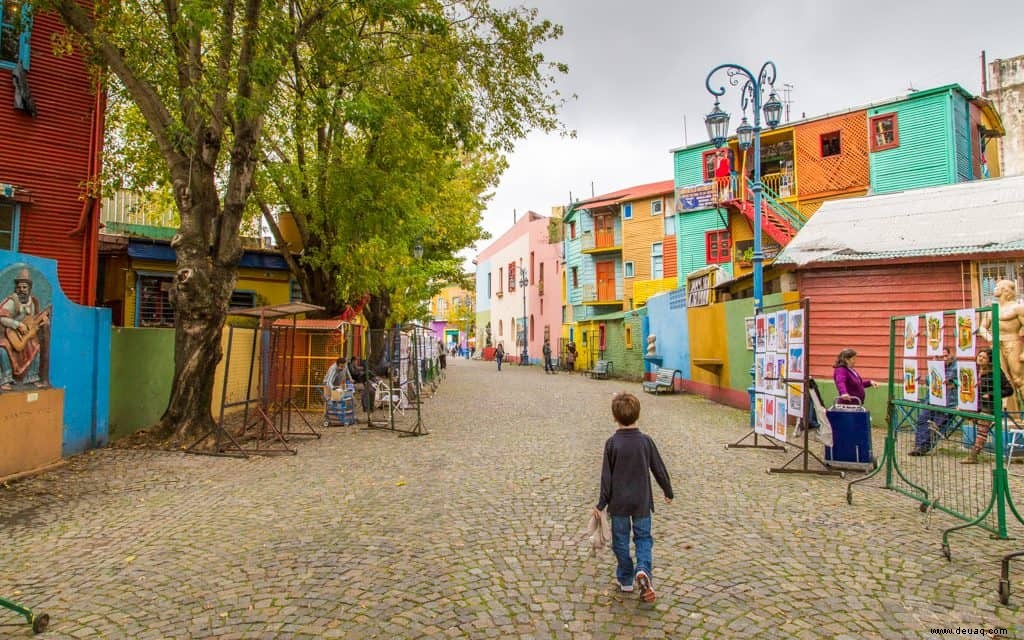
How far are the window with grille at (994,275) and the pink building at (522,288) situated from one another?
101 feet

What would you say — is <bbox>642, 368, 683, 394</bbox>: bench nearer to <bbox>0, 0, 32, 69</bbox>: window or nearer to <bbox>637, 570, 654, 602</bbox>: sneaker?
<bbox>637, 570, 654, 602</bbox>: sneaker

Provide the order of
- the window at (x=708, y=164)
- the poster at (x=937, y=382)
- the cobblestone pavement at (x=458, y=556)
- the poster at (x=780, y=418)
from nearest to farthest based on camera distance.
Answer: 1. the cobblestone pavement at (x=458, y=556)
2. the poster at (x=937, y=382)
3. the poster at (x=780, y=418)
4. the window at (x=708, y=164)

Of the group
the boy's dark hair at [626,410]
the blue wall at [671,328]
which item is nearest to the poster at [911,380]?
the boy's dark hair at [626,410]

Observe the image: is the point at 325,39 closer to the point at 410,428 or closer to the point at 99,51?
the point at 99,51

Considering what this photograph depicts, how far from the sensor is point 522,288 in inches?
1957

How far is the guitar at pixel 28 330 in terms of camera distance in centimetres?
759

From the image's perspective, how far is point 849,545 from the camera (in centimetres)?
520

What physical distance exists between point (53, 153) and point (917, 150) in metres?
24.3

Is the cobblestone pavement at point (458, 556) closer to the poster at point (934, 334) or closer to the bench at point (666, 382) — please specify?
the poster at point (934, 334)

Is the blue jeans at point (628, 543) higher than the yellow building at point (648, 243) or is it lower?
lower

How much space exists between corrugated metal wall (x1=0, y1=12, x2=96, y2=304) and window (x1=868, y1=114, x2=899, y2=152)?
2327 centimetres

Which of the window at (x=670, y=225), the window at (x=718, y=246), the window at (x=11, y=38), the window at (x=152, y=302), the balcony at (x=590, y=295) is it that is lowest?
the window at (x=152, y=302)

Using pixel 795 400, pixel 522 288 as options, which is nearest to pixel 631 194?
pixel 522 288

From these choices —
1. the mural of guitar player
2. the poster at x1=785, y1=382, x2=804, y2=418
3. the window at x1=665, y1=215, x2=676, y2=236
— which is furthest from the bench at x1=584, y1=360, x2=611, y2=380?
the mural of guitar player
